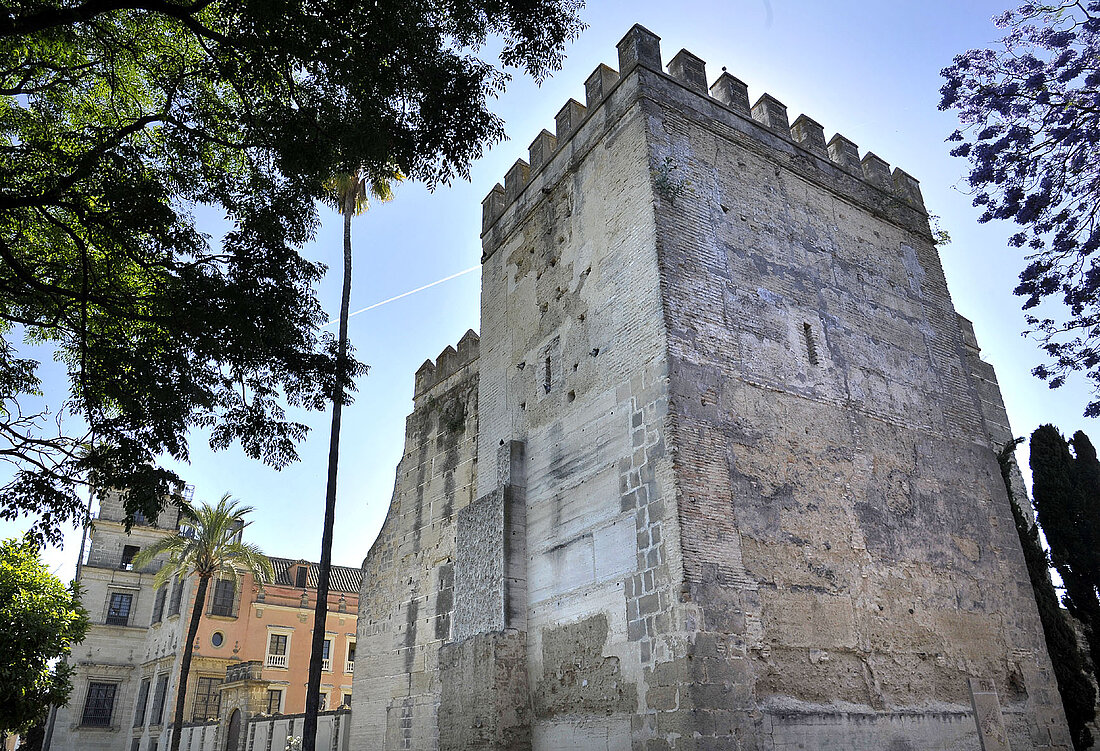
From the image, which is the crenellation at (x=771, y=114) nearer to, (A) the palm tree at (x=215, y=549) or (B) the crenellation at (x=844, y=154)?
(B) the crenellation at (x=844, y=154)

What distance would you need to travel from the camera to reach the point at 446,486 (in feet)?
48.9

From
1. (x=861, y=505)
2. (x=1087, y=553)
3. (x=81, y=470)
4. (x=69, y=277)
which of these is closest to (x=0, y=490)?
(x=81, y=470)

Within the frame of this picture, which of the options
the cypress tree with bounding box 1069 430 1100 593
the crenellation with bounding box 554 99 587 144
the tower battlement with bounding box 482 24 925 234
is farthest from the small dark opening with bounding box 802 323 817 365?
the cypress tree with bounding box 1069 430 1100 593

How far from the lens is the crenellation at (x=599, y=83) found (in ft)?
37.1

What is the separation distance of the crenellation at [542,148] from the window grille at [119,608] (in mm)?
31824

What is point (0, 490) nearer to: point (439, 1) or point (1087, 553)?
point (439, 1)

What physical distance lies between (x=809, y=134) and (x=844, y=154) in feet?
2.58

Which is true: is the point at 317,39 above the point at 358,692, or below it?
above

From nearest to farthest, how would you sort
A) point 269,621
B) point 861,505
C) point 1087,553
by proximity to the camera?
point 861,505
point 1087,553
point 269,621

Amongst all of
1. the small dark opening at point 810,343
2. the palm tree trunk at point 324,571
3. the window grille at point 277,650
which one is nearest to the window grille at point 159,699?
the window grille at point 277,650

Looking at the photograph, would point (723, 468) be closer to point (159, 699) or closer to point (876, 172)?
point (876, 172)

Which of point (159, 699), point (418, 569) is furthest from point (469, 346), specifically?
point (159, 699)

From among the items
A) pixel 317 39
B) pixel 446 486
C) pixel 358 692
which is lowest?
pixel 358 692

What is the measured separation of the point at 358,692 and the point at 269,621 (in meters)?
19.2
